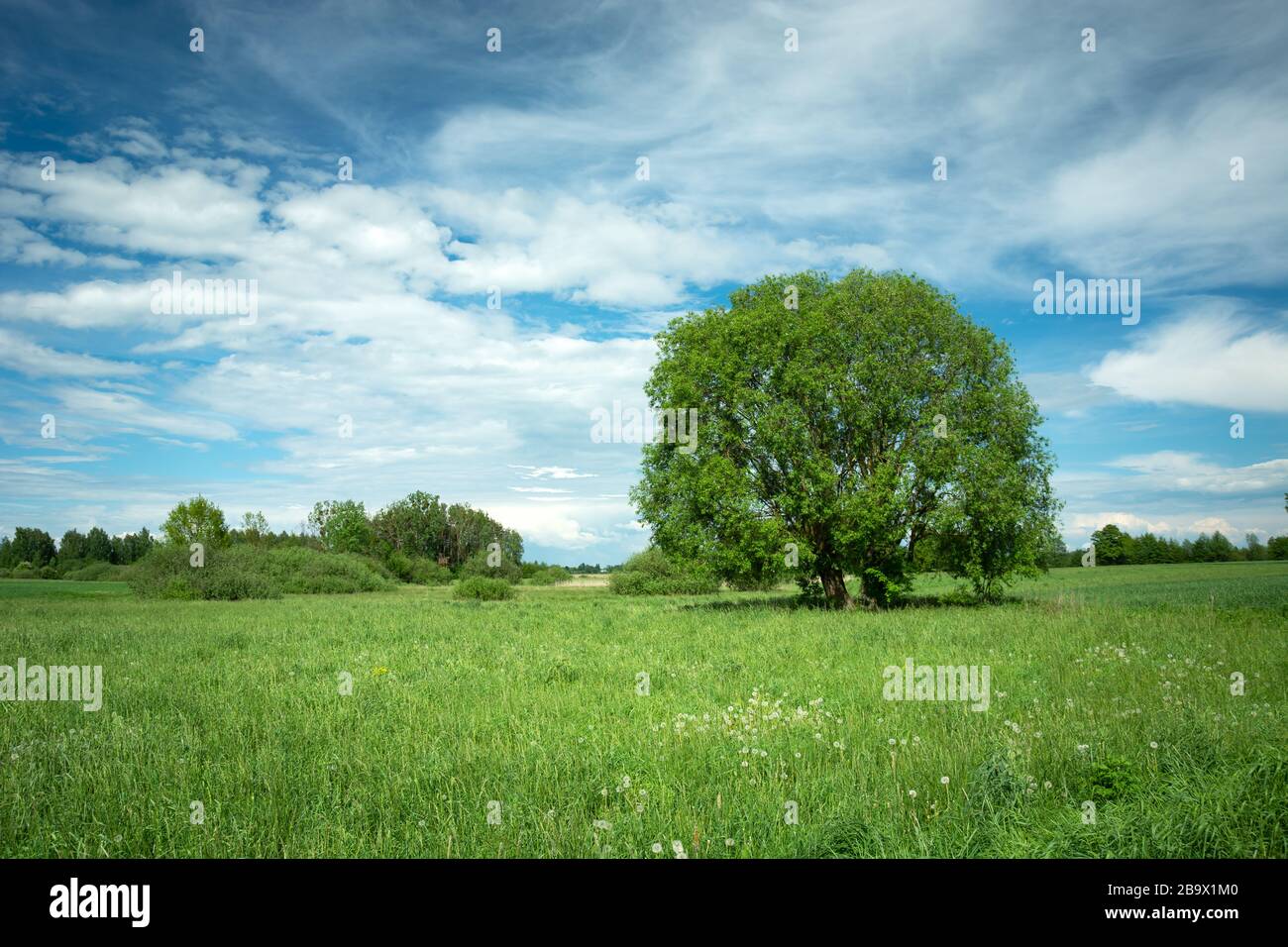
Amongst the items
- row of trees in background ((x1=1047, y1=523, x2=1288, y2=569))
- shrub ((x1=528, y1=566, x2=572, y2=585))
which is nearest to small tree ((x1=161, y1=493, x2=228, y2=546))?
shrub ((x1=528, y1=566, x2=572, y2=585))

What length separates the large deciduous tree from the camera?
95.3 ft

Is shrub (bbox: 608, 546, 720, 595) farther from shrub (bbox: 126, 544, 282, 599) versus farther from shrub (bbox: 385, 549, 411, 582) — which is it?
shrub (bbox: 385, 549, 411, 582)

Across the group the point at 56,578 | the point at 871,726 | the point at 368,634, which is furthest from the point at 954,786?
the point at 56,578

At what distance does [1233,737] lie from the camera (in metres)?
8.06

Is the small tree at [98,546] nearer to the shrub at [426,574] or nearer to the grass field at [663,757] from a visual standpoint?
the shrub at [426,574]

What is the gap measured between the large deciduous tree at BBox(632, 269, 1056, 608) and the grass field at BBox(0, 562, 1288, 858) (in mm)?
12495

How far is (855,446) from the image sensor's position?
30.9 m

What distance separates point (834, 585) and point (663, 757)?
27.1 meters

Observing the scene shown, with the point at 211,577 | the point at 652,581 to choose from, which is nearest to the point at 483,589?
the point at 652,581

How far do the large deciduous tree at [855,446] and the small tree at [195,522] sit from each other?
65.4m

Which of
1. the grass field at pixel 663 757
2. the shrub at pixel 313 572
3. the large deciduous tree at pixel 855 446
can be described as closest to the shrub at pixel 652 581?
the shrub at pixel 313 572

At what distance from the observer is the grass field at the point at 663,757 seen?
586 cm
